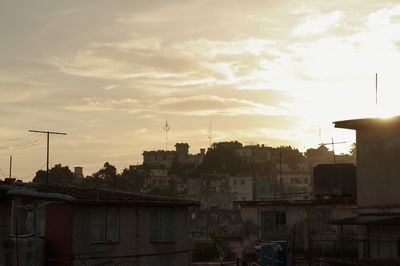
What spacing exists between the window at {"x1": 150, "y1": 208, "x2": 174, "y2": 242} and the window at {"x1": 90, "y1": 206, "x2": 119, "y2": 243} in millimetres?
2493

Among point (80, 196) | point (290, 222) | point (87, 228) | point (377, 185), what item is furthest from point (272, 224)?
point (87, 228)

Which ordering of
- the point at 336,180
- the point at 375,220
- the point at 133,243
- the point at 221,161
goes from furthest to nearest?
the point at 221,161
the point at 336,180
the point at 133,243
the point at 375,220

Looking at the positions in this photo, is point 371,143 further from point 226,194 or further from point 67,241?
point 226,194

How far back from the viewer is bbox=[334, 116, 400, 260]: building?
102ft

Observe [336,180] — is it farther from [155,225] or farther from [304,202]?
[155,225]

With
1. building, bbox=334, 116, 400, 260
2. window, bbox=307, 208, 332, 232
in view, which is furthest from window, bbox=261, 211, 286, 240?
building, bbox=334, 116, 400, 260

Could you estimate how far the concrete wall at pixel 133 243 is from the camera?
101ft

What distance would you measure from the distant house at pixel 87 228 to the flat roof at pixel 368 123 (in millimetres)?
9334

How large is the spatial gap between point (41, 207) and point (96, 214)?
8.72 feet

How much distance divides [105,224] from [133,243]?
202 centimetres

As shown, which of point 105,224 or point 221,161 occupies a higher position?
point 221,161

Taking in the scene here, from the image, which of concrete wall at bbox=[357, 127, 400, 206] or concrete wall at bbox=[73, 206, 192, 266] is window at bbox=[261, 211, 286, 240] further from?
concrete wall at bbox=[357, 127, 400, 206]

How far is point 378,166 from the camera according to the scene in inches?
1273

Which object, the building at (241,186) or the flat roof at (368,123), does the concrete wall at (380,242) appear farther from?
the building at (241,186)
